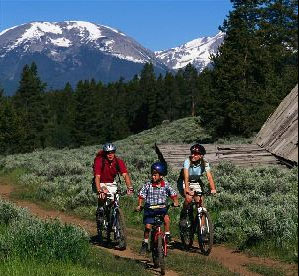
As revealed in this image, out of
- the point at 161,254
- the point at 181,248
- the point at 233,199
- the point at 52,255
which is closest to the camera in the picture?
the point at 52,255

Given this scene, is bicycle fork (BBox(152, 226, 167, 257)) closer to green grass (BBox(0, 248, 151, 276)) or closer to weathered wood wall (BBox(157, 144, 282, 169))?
green grass (BBox(0, 248, 151, 276))

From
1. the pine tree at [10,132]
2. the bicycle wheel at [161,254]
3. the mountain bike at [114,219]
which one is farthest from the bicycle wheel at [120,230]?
the pine tree at [10,132]

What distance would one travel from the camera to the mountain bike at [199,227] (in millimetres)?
10727

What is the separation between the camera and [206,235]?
10.9m

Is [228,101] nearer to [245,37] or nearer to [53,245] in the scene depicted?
[245,37]

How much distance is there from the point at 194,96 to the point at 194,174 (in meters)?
105

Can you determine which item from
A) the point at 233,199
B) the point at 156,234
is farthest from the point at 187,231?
the point at 233,199

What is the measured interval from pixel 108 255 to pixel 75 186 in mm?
11306

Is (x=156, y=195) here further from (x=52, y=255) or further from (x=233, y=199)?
(x=233, y=199)

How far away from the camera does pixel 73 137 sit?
290 ft

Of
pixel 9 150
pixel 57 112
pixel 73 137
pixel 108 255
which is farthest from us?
pixel 57 112

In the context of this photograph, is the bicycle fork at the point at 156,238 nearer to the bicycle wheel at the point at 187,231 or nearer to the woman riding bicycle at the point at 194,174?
the woman riding bicycle at the point at 194,174

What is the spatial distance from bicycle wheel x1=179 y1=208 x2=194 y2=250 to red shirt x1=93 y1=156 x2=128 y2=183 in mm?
1829

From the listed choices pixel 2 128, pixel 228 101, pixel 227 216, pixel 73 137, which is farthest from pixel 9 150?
pixel 227 216
